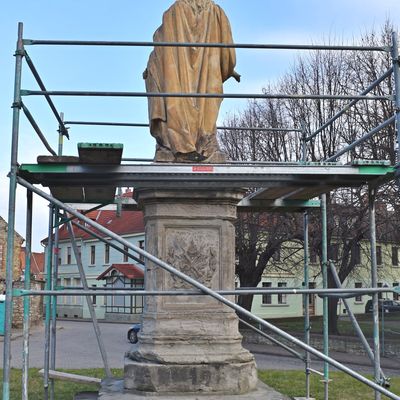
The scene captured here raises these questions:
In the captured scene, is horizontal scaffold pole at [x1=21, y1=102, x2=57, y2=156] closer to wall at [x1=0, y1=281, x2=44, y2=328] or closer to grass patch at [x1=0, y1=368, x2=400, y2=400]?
grass patch at [x1=0, y1=368, x2=400, y2=400]

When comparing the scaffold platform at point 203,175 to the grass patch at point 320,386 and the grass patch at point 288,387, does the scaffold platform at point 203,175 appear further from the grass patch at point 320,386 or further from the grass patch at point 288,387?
the grass patch at point 320,386

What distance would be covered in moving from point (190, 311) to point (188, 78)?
95.5 inches

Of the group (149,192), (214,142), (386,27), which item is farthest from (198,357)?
(386,27)

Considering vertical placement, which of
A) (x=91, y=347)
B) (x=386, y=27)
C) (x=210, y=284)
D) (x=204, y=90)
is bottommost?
(x=91, y=347)

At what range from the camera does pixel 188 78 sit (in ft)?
21.6

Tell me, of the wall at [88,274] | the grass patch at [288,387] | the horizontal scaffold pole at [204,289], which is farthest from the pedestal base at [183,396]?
the wall at [88,274]

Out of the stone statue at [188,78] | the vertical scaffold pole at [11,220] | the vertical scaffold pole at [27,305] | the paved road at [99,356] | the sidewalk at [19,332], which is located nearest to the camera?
the vertical scaffold pole at [11,220]

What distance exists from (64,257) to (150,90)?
51.4 metres

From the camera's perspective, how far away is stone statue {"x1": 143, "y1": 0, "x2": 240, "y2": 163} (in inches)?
252

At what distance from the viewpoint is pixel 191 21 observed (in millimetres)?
6707

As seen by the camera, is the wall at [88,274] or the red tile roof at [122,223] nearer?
the red tile roof at [122,223]

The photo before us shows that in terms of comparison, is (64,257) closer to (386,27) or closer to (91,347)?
(91,347)

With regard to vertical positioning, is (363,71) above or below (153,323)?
above

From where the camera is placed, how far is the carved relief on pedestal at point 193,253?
6.20 metres
